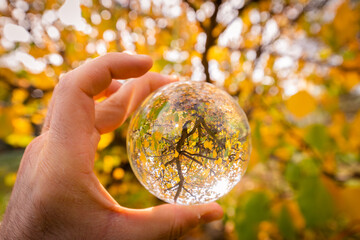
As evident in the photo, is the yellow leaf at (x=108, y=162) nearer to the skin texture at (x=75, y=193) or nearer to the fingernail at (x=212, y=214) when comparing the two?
the skin texture at (x=75, y=193)

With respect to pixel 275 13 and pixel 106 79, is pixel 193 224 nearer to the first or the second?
pixel 106 79

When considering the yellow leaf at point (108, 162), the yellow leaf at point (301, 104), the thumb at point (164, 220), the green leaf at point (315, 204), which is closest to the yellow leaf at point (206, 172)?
the thumb at point (164, 220)

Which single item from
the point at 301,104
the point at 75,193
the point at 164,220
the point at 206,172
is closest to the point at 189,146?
the point at 206,172

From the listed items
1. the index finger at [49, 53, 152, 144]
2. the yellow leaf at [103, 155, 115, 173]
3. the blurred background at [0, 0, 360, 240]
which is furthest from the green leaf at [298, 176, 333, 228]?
the yellow leaf at [103, 155, 115, 173]

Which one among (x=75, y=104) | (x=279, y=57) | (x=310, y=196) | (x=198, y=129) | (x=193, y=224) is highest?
(x=75, y=104)

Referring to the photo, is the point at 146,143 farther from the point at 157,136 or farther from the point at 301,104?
the point at 301,104

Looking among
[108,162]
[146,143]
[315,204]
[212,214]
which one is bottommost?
[108,162]

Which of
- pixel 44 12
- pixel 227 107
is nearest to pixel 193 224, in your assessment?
pixel 227 107

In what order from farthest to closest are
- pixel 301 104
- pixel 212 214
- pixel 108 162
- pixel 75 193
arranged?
pixel 108 162, pixel 301 104, pixel 212 214, pixel 75 193
